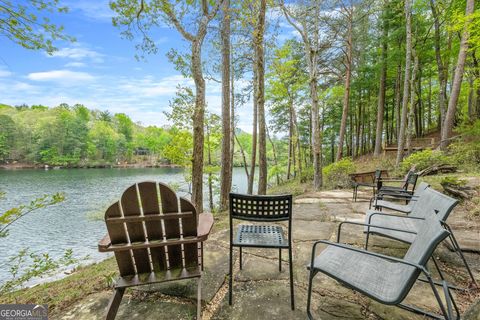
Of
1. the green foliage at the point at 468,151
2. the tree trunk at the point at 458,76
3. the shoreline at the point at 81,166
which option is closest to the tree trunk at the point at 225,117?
the green foliage at the point at 468,151

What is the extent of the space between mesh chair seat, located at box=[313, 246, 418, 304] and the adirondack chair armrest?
2.84ft

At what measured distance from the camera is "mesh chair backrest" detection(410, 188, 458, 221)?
1.54 metres

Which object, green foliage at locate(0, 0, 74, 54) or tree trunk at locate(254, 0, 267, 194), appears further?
tree trunk at locate(254, 0, 267, 194)

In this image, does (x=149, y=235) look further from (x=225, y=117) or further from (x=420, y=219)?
(x=225, y=117)

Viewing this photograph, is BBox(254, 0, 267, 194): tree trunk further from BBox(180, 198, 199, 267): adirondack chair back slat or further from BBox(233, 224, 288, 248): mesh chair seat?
BBox(180, 198, 199, 267): adirondack chair back slat

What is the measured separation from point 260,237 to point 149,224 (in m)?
0.95

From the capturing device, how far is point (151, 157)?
49.4 metres

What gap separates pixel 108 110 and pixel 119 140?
19.4 meters

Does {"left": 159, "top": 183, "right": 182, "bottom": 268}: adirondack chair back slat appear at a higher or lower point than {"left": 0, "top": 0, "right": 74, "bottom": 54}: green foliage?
A: lower

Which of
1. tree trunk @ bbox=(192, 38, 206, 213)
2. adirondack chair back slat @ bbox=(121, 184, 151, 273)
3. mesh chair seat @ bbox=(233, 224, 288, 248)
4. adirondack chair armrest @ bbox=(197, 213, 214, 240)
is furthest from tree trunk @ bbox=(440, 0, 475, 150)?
adirondack chair back slat @ bbox=(121, 184, 151, 273)

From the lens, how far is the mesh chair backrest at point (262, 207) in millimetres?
1647

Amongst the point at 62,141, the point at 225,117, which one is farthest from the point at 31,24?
the point at 62,141

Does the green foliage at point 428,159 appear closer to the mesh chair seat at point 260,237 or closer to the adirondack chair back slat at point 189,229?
the mesh chair seat at point 260,237

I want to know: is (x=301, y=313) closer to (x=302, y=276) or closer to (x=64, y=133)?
(x=302, y=276)
